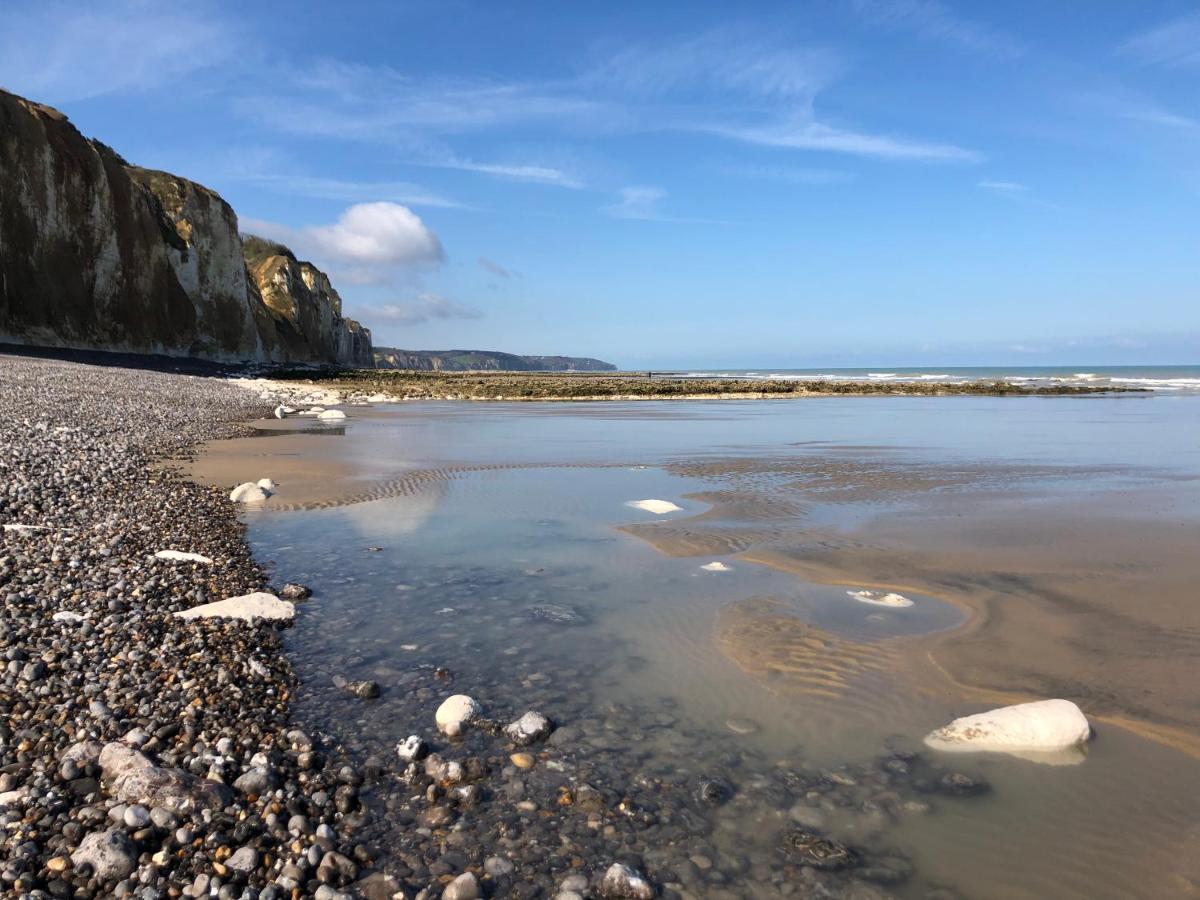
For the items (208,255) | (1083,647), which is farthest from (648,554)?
(208,255)

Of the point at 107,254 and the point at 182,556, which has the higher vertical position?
the point at 107,254

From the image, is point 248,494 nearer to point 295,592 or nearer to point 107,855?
point 295,592

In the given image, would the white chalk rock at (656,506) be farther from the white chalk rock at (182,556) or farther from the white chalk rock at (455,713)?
the white chalk rock at (455,713)

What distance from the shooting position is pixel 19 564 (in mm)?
6750

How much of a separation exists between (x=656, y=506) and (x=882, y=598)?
468 centimetres

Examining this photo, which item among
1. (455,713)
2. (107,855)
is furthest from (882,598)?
(107,855)

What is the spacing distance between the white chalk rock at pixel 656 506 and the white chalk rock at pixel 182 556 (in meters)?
5.97

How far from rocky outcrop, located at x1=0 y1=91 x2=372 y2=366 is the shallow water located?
155ft

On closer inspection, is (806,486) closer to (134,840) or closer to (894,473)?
(894,473)

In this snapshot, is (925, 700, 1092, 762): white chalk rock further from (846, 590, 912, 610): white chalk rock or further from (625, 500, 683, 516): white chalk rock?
(625, 500, 683, 516): white chalk rock

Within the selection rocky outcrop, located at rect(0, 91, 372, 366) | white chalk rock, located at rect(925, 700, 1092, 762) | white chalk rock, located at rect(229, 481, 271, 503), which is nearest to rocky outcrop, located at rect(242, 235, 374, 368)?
rocky outcrop, located at rect(0, 91, 372, 366)

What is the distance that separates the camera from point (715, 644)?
19.9 ft

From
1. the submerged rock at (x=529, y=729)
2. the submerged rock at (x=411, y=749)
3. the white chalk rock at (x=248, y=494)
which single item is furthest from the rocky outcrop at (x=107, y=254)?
the submerged rock at (x=529, y=729)

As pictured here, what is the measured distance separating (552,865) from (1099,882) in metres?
2.41
